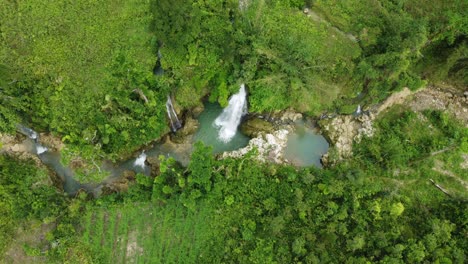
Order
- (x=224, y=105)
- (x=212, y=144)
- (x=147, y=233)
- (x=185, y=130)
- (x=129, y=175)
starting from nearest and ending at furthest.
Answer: (x=147, y=233) < (x=129, y=175) < (x=185, y=130) < (x=224, y=105) < (x=212, y=144)

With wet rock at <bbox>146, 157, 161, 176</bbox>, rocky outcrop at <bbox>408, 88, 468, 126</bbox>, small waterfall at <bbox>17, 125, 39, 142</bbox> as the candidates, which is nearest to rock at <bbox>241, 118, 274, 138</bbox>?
wet rock at <bbox>146, 157, 161, 176</bbox>

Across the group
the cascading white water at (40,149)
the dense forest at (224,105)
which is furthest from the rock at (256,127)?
the cascading white water at (40,149)

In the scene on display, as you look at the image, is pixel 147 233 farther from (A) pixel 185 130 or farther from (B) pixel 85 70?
(B) pixel 85 70

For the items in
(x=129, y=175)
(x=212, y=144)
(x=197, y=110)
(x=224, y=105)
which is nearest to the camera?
(x=129, y=175)

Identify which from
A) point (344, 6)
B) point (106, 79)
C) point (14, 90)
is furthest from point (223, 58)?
point (14, 90)

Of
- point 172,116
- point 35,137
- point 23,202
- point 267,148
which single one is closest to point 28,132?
point 35,137

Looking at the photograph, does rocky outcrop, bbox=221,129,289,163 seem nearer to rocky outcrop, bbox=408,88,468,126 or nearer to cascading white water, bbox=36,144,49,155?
rocky outcrop, bbox=408,88,468,126
